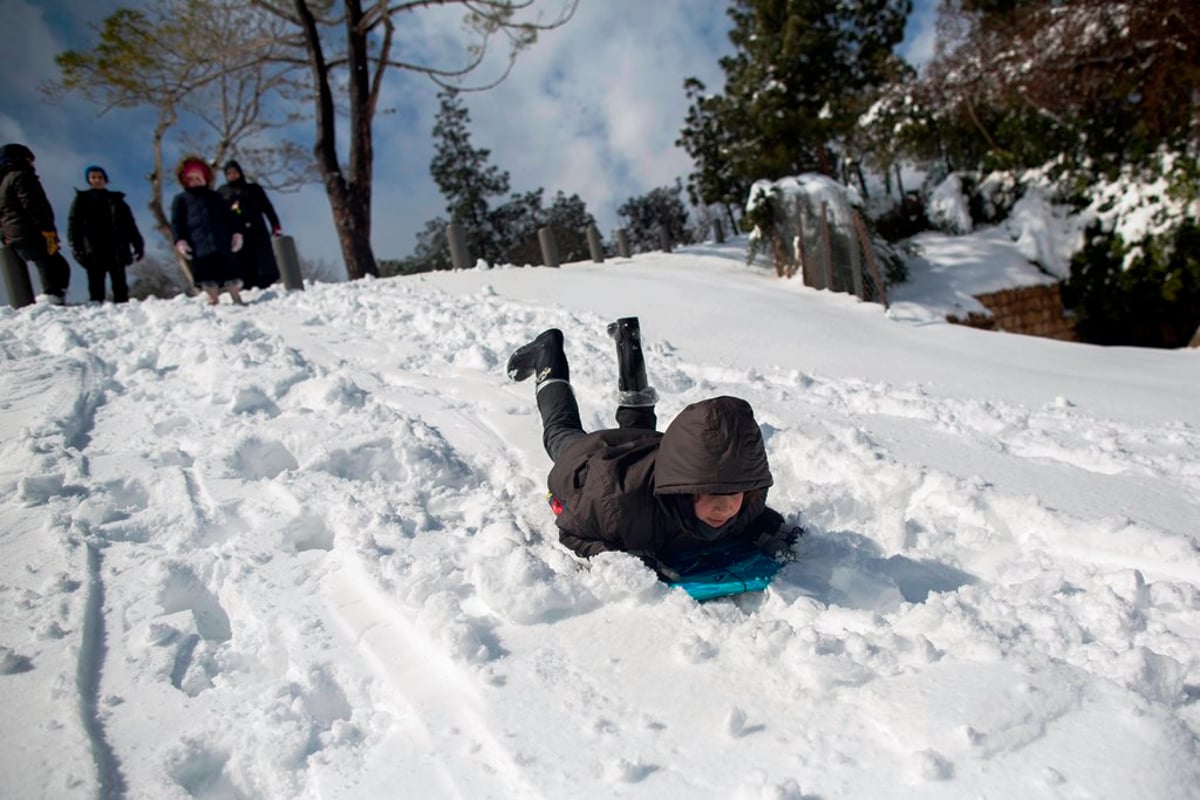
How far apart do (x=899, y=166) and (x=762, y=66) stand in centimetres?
438

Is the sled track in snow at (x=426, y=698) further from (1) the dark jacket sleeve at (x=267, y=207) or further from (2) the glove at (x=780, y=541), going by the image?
(1) the dark jacket sleeve at (x=267, y=207)

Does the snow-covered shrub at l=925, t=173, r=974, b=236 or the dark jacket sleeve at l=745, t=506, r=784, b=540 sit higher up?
the snow-covered shrub at l=925, t=173, r=974, b=236

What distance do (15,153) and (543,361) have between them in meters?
6.40

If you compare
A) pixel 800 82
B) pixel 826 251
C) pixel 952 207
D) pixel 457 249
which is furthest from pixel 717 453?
pixel 800 82

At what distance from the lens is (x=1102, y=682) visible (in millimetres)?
1482

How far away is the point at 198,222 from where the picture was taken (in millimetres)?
6664

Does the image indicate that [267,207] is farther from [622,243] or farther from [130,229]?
[622,243]

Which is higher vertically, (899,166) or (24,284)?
(899,166)

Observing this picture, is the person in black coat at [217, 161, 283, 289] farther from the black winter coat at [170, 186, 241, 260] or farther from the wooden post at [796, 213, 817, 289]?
the wooden post at [796, 213, 817, 289]

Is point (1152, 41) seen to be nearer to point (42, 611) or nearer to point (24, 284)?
point (42, 611)

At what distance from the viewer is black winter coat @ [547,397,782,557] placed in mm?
2076

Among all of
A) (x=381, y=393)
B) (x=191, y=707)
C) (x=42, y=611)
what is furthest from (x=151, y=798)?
(x=381, y=393)

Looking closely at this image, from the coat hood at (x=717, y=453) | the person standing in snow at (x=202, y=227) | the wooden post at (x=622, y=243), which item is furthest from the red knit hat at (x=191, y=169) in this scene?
the wooden post at (x=622, y=243)

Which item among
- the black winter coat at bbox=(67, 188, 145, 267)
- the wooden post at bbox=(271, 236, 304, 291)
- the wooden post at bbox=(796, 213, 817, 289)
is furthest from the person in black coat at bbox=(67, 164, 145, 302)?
the wooden post at bbox=(796, 213, 817, 289)
